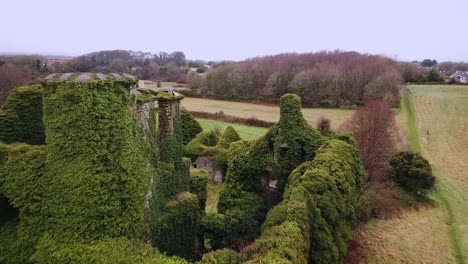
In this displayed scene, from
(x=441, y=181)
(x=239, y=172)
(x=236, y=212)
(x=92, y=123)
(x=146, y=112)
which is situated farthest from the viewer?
(x=441, y=181)

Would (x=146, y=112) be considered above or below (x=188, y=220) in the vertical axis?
above

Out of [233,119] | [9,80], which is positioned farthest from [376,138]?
[9,80]

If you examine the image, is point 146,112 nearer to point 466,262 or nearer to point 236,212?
point 236,212

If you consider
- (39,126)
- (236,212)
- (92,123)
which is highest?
(92,123)

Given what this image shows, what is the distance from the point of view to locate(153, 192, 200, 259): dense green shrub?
12.7m

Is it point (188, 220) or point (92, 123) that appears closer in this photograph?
point (92, 123)

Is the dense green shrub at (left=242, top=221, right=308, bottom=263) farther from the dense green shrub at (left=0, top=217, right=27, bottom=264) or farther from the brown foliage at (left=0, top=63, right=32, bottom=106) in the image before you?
the brown foliage at (left=0, top=63, right=32, bottom=106)

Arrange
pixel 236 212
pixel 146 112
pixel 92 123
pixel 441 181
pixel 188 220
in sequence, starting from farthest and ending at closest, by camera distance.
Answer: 1. pixel 441 181
2. pixel 236 212
3. pixel 188 220
4. pixel 146 112
5. pixel 92 123

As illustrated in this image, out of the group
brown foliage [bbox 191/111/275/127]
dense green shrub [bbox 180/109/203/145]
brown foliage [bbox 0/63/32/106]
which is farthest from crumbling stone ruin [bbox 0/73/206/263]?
brown foliage [bbox 0/63/32/106]

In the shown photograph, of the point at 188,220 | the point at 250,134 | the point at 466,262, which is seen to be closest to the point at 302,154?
the point at 188,220

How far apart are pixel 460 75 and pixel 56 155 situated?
107 metres

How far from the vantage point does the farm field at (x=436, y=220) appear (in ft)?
62.0

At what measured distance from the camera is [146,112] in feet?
40.2

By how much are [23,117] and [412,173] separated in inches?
1042
